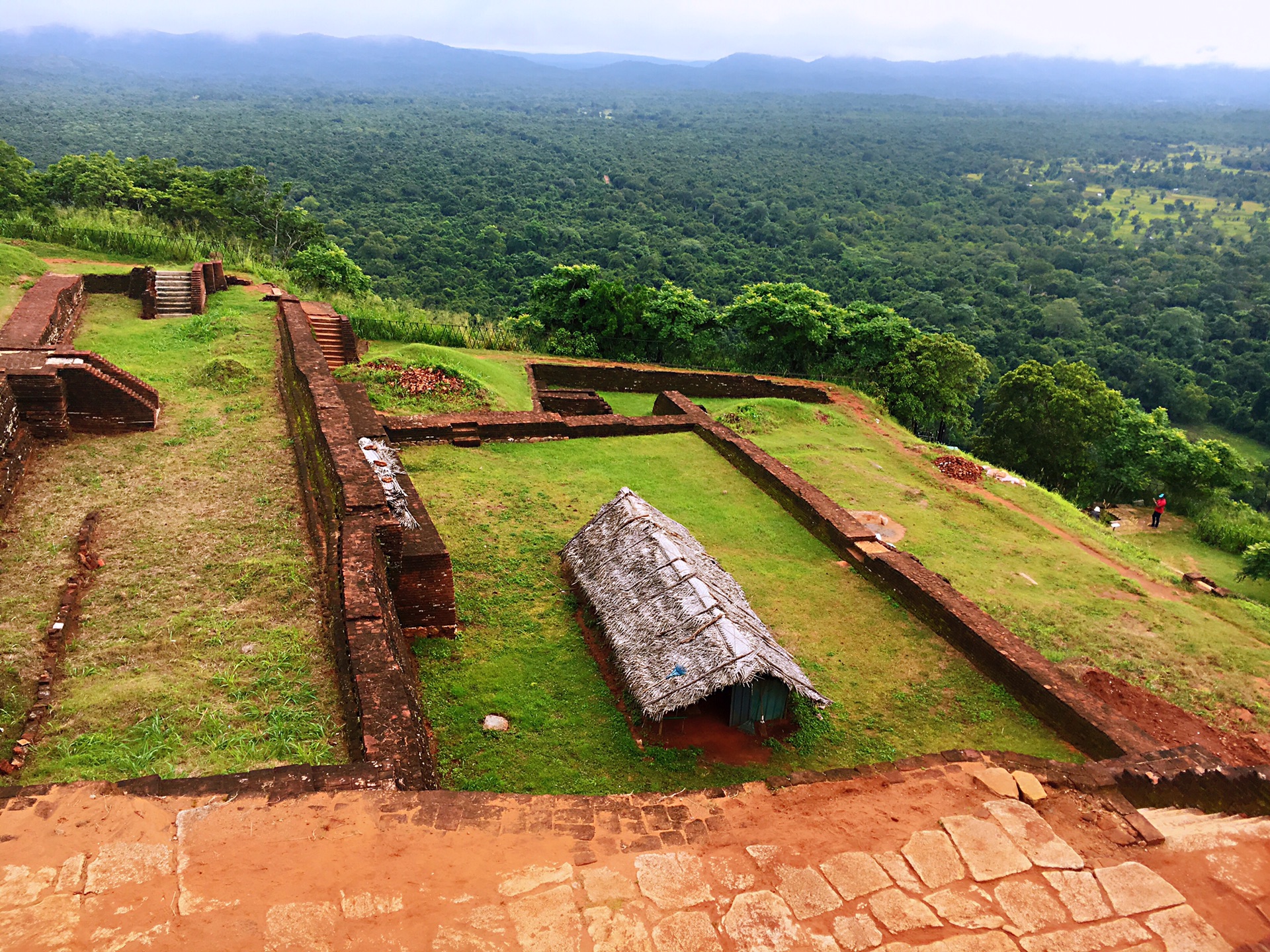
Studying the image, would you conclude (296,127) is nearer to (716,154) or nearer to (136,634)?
(716,154)

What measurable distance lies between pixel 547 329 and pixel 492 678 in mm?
17006

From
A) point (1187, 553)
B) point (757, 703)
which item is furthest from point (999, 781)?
point (1187, 553)

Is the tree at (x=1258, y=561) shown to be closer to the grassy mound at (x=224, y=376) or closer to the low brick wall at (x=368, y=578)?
the low brick wall at (x=368, y=578)

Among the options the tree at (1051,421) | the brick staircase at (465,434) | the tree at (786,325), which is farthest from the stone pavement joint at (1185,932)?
the tree at (1051,421)

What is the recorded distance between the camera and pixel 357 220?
5441 centimetres

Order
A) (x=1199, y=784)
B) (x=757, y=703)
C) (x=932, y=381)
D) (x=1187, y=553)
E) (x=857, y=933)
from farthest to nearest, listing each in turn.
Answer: (x=932, y=381) → (x=1187, y=553) → (x=757, y=703) → (x=1199, y=784) → (x=857, y=933)

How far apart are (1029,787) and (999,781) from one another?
0.62 ft

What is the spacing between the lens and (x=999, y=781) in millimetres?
4871

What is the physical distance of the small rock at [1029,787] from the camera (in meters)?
4.80

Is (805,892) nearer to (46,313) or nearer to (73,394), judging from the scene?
(73,394)

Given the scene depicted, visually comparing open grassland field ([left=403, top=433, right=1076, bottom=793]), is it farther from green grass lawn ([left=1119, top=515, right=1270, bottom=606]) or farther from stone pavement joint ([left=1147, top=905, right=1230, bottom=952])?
green grass lawn ([left=1119, top=515, right=1270, bottom=606])

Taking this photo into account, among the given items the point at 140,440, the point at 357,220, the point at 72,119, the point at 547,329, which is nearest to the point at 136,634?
the point at 140,440

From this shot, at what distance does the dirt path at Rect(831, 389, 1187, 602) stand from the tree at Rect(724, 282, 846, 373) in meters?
4.53

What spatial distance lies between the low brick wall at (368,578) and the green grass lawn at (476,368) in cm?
387
